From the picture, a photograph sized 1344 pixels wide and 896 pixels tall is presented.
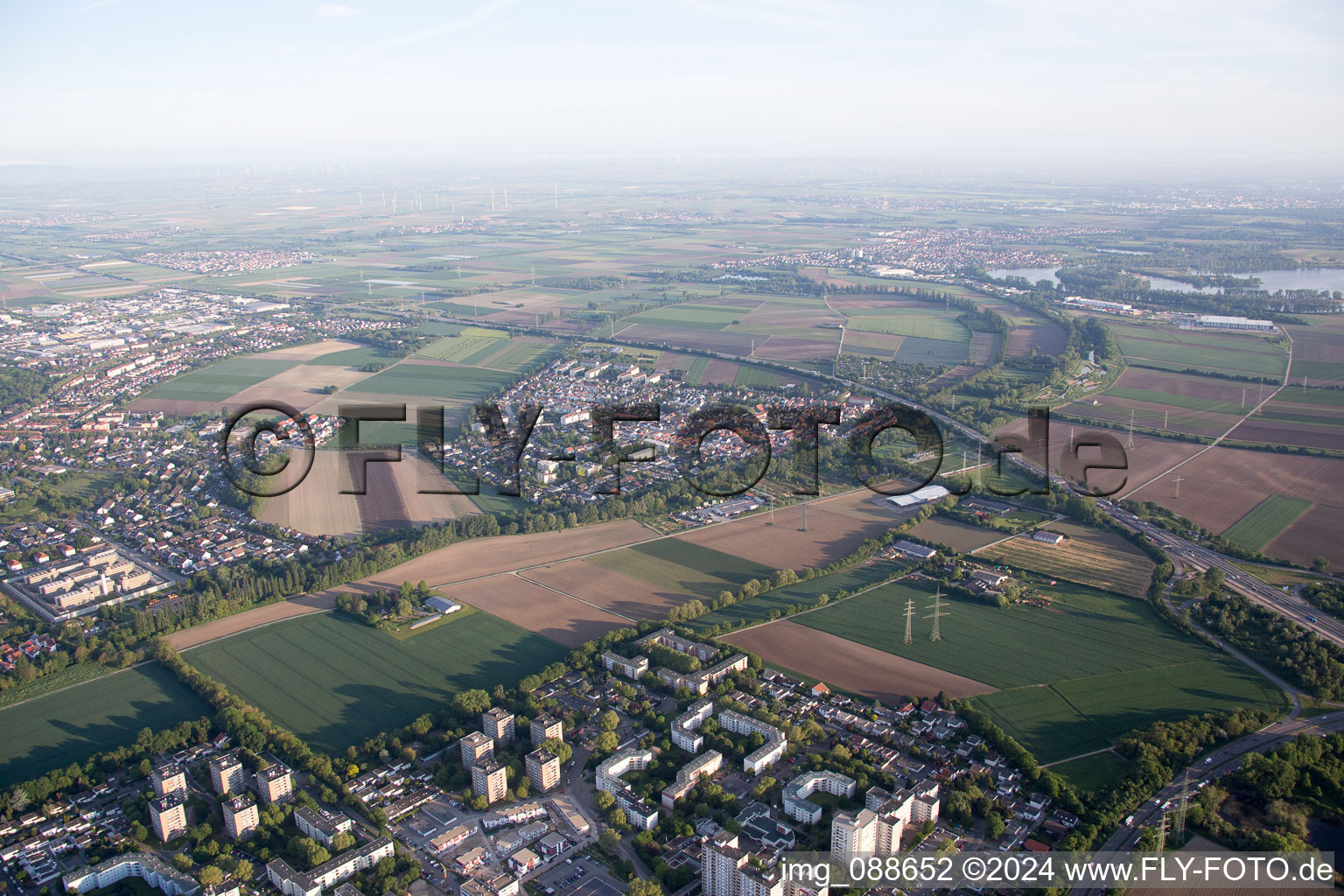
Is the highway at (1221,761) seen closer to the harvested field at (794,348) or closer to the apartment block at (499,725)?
the apartment block at (499,725)

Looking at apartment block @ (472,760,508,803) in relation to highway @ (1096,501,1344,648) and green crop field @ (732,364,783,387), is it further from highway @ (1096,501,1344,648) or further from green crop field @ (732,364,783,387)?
green crop field @ (732,364,783,387)

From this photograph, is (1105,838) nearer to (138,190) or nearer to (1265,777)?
(1265,777)

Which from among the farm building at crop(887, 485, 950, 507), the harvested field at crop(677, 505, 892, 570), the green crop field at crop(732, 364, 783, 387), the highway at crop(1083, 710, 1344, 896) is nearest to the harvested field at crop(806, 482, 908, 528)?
the harvested field at crop(677, 505, 892, 570)

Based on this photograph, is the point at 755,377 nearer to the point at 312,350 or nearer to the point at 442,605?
Result: the point at 312,350

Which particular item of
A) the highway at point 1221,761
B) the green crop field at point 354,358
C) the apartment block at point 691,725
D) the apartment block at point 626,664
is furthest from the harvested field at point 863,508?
the green crop field at point 354,358

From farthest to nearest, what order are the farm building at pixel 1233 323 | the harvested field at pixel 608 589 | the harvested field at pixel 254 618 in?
the farm building at pixel 1233 323
the harvested field at pixel 608 589
the harvested field at pixel 254 618
